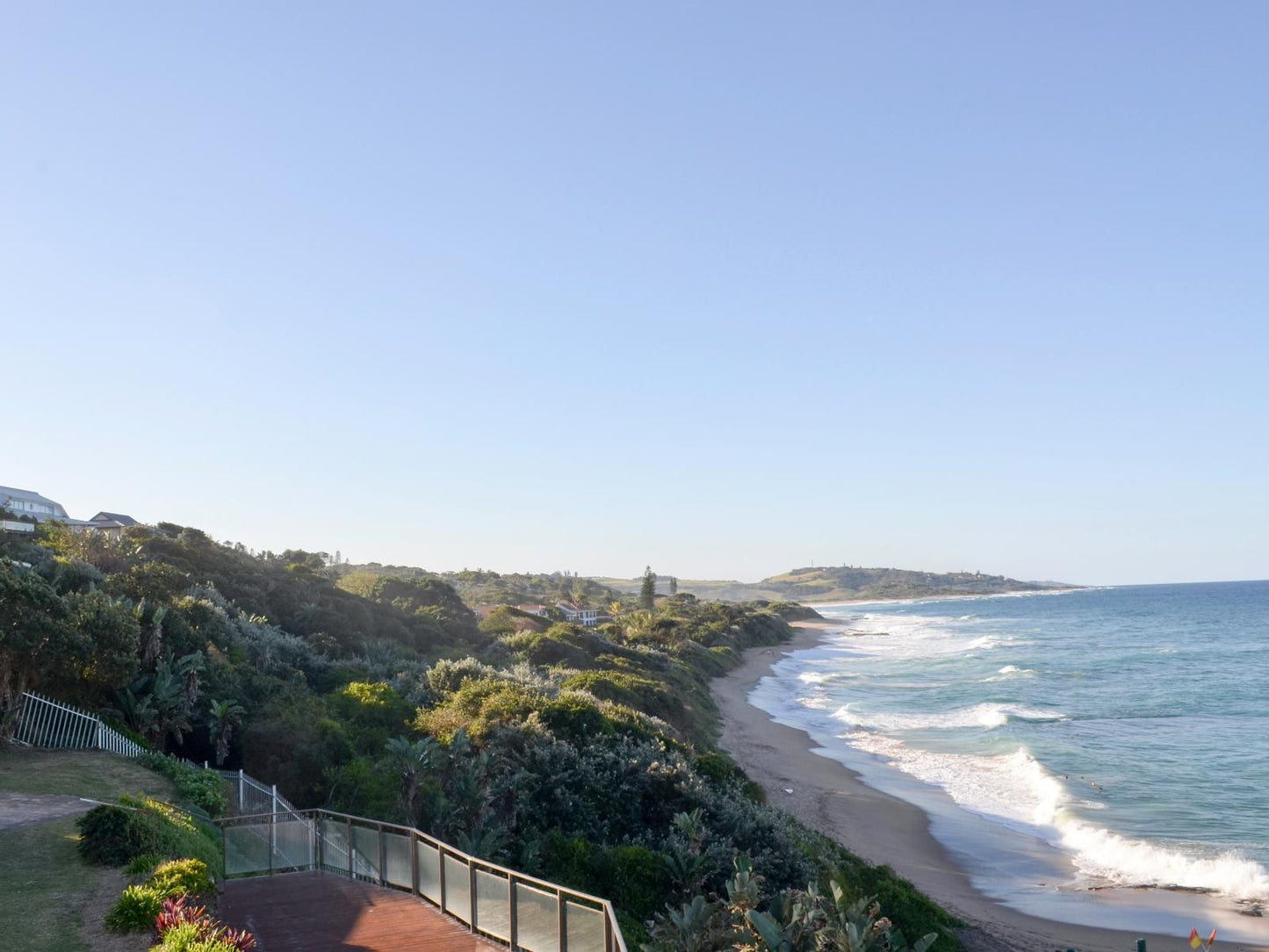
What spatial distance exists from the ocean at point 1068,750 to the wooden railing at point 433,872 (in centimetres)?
1482

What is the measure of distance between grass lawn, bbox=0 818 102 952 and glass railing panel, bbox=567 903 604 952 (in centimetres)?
499

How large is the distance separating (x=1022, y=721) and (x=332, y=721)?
3221 centimetres

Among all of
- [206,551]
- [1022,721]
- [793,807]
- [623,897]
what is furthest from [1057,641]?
[623,897]

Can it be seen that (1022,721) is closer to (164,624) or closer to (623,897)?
(623,897)

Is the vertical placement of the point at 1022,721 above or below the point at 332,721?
below

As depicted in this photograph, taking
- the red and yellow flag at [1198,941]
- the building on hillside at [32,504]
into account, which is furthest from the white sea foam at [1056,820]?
the building on hillside at [32,504]

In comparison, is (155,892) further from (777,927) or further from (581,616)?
(581,616)

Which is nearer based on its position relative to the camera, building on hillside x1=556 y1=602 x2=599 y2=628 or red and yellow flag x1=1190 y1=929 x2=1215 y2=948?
red and yellow flag x1=1190 y1=929 x2=1215 y2=948

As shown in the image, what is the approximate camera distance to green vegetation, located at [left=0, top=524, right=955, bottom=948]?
54.2ft

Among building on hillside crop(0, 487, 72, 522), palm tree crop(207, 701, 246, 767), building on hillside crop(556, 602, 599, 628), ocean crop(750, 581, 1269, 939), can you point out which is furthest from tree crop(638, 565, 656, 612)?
palm tree crop(207, 701, 246, 767)

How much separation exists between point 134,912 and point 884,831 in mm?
20874

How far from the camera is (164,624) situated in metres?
24.6

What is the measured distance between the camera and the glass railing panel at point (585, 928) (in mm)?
7680

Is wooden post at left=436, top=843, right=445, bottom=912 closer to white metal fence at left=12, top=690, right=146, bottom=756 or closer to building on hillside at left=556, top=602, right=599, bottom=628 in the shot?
white metal fence at left=12, top=690, right=146, bottom=756
